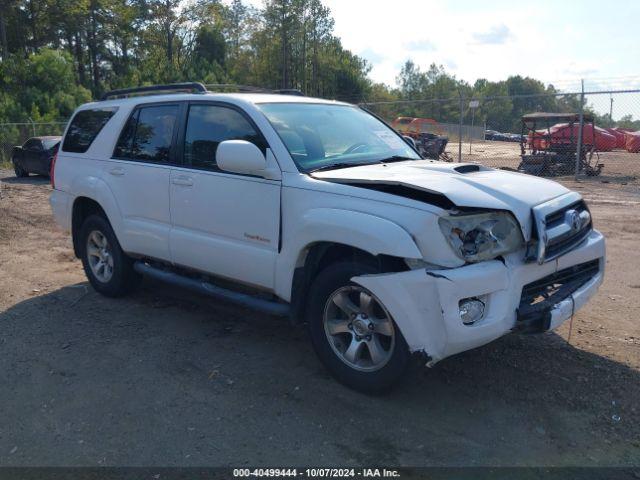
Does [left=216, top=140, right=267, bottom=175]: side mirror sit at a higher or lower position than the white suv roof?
lower

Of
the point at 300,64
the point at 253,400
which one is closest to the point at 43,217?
the point at 253,400

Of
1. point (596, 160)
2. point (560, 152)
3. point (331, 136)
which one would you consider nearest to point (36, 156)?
point (560, 152)

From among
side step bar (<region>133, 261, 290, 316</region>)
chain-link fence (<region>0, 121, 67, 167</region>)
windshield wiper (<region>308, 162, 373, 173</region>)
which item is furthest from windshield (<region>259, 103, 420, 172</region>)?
chain-link fence (<region>0, 121, 67, 167</region>)

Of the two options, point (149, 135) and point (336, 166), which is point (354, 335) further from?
point (149, 135)

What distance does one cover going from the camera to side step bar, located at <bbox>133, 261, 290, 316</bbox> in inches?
169

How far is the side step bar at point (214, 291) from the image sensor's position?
14.1 ft

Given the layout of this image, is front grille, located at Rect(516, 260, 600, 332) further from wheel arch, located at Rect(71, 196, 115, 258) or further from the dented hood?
wheel arch, located at Rect(71, 196, 115, 258)

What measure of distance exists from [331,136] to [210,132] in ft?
3.20

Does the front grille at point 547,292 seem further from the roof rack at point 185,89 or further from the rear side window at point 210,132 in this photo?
the roof rack at point 185,89

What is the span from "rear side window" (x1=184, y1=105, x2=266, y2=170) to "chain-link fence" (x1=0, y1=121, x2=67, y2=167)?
2439 cm

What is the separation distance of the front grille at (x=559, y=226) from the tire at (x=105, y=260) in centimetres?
383

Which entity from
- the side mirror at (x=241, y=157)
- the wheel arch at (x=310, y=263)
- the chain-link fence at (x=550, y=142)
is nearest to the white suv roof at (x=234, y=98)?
the side mirror at (x=241, y=157)

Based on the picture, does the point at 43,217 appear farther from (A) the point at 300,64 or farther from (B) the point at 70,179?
(A) the point at 300,64

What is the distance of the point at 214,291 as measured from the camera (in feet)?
15.6
